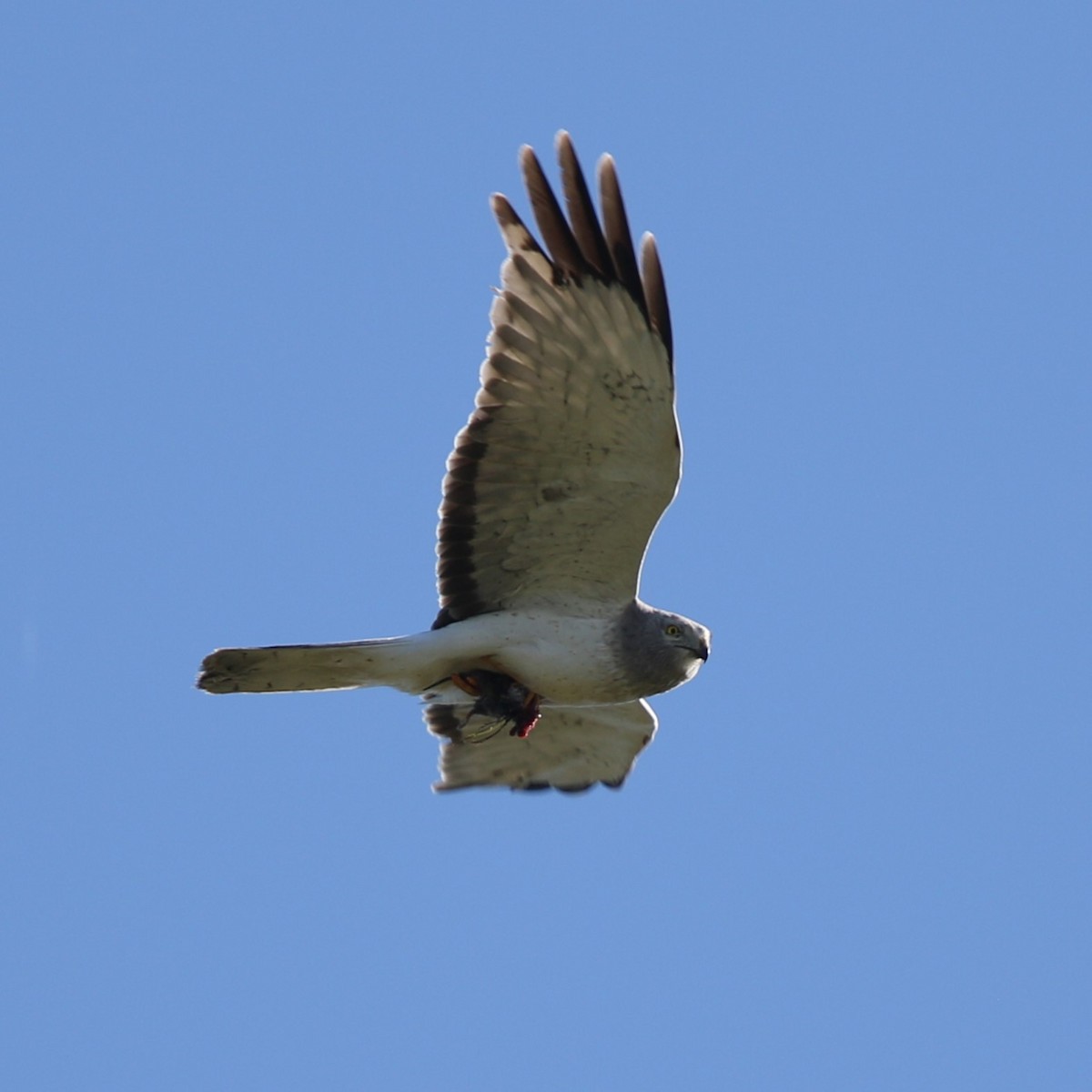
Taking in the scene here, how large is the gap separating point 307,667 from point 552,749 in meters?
2.72

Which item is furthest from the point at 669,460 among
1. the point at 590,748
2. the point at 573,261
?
the point at 590,748

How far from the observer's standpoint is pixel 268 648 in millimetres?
9789

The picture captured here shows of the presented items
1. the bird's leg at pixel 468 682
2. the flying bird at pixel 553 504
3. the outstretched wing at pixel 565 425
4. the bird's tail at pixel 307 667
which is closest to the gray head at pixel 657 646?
the flying bird at pixel 553 504

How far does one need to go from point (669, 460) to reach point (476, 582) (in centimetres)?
145

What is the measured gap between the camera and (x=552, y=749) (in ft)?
40.2

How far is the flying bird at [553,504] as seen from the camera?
9.31 m

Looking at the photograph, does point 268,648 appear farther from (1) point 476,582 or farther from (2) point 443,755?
(2) point 443,755

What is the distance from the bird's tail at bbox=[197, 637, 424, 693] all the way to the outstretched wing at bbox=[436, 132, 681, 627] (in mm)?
479

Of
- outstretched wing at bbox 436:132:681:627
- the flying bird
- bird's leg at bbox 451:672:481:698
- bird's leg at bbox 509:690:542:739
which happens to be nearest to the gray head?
the flying bird

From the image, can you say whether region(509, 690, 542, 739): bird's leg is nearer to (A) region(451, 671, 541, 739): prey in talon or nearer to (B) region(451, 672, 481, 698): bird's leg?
(A) region(451, 671, 541, 739): prey in talon

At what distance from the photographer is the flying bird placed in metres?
9.31

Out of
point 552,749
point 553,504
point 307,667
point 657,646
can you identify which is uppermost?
point 553,504

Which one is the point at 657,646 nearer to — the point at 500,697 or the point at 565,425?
the point at 500,697

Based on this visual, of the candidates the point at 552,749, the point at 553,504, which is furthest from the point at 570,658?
the point at 552,749
